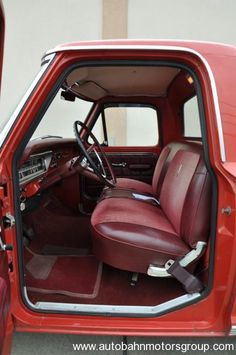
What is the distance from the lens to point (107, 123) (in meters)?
3.02

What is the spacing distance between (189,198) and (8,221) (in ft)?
3.02

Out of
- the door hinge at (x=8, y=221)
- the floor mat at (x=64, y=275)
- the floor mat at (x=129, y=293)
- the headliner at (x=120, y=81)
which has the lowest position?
the floor mat at (x=64, y=275)

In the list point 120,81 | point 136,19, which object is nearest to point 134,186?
point 120,81

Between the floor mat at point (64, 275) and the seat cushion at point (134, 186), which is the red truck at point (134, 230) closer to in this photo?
the floor mat at point (64, 275)

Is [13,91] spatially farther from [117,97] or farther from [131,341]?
[131,341]

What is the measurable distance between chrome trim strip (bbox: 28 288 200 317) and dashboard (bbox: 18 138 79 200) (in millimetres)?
624

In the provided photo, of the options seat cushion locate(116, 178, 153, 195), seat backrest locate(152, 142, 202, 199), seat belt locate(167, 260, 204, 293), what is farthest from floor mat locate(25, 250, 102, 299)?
seat backrest locate(152, 142, 202, 199)

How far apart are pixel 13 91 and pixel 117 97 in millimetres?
2548

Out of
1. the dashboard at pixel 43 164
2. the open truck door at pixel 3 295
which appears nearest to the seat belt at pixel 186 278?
the open truck door at pixel 3 295

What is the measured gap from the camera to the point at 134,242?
149cm

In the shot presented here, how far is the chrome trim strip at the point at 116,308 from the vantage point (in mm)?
1363

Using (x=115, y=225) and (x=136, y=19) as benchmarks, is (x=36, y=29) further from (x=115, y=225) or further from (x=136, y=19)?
(x=115, y=225)

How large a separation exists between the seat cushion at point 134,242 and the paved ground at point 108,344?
1.35 ft

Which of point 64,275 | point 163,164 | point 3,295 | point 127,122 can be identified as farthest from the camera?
point 127,122
